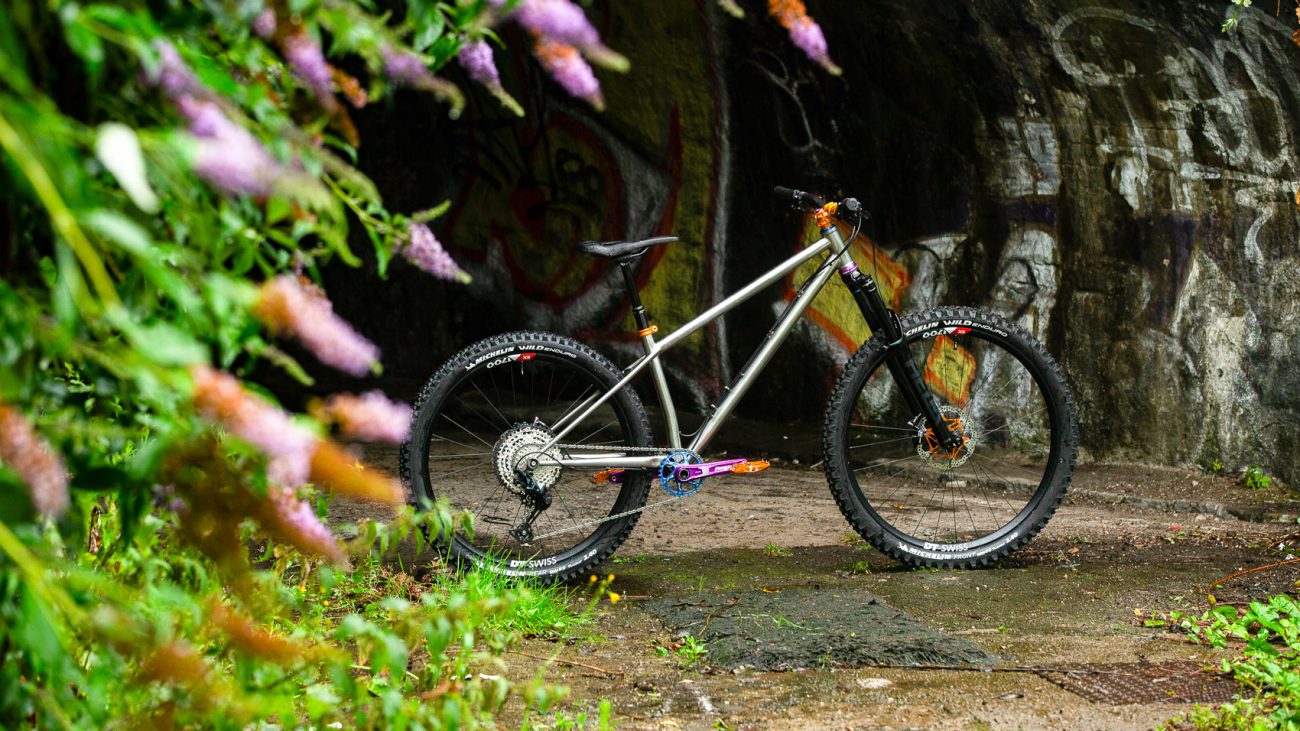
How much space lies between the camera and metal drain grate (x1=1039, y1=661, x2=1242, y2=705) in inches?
103

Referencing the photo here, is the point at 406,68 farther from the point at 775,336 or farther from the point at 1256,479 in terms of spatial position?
the point at 1256,479

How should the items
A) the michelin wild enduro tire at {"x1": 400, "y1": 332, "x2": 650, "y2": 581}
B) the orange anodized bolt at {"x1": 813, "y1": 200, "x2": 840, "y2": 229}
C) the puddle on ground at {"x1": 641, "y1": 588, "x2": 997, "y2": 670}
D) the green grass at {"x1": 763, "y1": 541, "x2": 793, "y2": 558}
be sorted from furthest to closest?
the green grass at {"x1": 763, "y1": 541, "x2": 793, "y2": 558} → the orange anodized bolt at {"x1": 813, "y1": 200, "x2": 840, "y2": 229} → the michelin wild enduro tire at {"x1": 400, "y1": 332, "x2": 650, "y2": 581} → the puddle on ground at {"x1": 641, "y1": 588, "x2": 997, "y2": 670}

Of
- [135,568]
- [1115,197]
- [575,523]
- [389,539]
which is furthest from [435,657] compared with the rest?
[1115,197]

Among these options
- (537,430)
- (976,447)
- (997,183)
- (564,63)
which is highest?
(997,183)

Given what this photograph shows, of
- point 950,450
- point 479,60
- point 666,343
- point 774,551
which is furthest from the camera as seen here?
point 774,551

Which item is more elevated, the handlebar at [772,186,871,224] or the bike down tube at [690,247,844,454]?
the handlebar at [772,186,871,224]

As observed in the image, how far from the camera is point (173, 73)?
113cm

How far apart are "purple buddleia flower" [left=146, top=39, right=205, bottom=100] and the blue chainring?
262cm

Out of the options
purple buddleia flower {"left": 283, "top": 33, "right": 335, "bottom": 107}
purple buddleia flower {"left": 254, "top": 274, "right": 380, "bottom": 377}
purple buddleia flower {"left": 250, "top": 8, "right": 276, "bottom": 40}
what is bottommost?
purple buddleia flower {"left": 254, "top": 274, "right": 380, "bottom": 377}

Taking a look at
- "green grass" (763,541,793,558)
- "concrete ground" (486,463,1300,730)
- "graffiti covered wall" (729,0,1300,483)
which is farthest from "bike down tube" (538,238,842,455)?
"graffiti covered wall" (729,0,1300,483)

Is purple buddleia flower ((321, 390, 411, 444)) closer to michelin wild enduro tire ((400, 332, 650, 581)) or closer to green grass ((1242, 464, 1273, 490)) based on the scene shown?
michelin wild enduro tire ((400, 332, 650, 581))

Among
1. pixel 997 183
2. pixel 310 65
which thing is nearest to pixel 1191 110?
pixel 997 183

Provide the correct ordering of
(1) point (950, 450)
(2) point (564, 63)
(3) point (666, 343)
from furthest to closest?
(1) point (950, 450), (3) point (666, 343), (2) point (564, 63)

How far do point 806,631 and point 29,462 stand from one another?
2.40m
